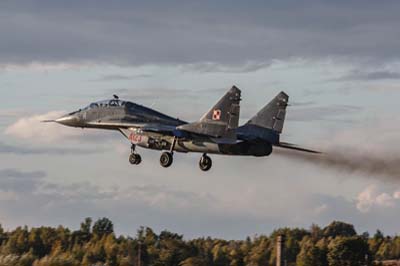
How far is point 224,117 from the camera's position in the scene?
72750 millimetres

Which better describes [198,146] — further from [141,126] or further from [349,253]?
[349,253]

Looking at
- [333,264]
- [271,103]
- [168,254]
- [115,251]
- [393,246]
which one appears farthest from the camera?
[393,246]

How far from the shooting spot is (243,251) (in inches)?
7662

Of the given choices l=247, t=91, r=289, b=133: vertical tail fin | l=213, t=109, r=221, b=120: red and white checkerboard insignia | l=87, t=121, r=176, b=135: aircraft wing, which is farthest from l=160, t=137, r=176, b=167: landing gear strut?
l=247, t=91, r=289, b=133: vertical tail fin

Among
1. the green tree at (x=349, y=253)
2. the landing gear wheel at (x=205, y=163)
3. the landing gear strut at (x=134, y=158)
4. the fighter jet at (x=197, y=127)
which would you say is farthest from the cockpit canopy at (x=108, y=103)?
the green tree at (x=349, y=253)

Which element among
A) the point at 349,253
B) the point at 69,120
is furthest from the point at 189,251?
the point at 69,120

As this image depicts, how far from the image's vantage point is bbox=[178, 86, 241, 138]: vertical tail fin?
72.5 m

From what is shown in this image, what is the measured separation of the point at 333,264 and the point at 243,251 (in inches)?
2375

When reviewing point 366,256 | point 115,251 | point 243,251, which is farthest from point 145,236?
point 366,256

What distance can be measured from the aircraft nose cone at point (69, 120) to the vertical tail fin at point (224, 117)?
459 inches

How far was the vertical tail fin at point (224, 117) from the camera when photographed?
7250 centimetres

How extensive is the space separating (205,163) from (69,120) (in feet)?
→ 38.3

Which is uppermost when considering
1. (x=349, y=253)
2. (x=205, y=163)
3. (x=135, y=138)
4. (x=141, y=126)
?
(x=349, y=253)

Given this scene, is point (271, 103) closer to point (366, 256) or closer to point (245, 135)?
point (245, 135)
